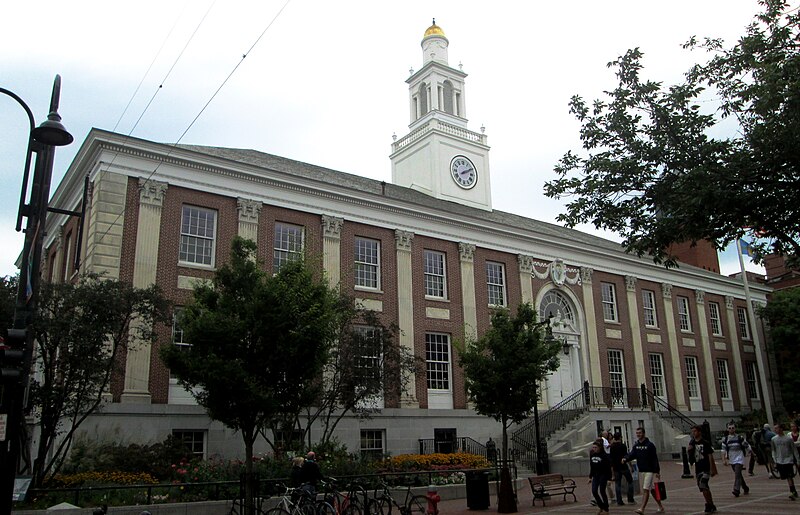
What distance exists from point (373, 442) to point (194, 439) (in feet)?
24.5

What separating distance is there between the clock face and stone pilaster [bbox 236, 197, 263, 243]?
16.1 meters

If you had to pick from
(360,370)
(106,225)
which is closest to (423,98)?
(106,225)

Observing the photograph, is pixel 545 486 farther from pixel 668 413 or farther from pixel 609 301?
pixel 609 301

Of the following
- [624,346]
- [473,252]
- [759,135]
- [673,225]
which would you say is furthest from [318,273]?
[624,346]

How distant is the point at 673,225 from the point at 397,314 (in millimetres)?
18801

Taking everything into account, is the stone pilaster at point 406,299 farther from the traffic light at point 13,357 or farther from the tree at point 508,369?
the traffic light at point 13,357

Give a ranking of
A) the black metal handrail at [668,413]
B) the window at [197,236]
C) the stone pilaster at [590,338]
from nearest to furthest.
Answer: the window at [197,236] < the black metal handrail at [668,413] < the stone pilaster at [590,338]

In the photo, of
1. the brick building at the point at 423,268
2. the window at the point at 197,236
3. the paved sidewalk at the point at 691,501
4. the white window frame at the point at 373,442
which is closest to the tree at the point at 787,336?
the brick building at the point at 423,268

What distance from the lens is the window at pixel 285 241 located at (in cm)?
2797

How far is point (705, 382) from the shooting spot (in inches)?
1724

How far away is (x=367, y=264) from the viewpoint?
30.5 m

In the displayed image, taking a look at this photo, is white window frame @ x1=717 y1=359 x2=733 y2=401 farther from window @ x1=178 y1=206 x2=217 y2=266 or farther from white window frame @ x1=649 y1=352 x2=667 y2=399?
window @ x1=178 y1=206 x2=217 y2=266

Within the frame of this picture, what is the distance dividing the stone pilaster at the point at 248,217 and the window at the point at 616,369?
2174cm

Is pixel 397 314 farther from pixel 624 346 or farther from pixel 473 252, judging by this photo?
pixel 624 346
